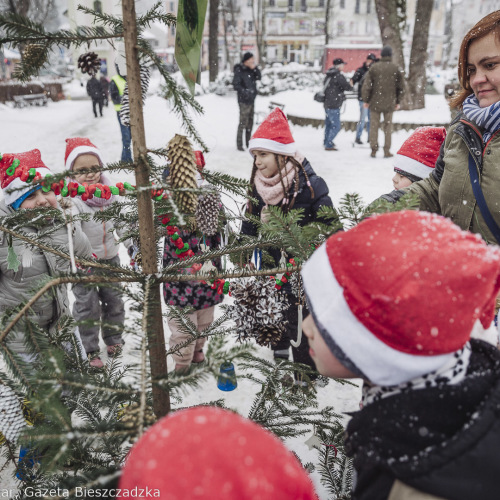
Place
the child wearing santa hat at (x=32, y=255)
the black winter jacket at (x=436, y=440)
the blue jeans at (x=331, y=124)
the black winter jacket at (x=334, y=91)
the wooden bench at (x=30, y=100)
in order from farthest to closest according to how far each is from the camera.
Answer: the wooden bench at (x=30, y=100)
the blue jeans at (x=331, y=124)
the black winter jacket at (x=334, y=91)
the child wearing santa hat at (x=32, y=255)
the black winter jacket at (x=436, y=440)

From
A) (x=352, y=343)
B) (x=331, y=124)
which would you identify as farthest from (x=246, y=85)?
(x=352, y=343)

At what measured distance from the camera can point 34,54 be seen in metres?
1.14

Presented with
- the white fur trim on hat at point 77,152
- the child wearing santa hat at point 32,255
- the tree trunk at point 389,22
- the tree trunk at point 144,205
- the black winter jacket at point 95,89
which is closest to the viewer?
the tree trunk at point 144,205

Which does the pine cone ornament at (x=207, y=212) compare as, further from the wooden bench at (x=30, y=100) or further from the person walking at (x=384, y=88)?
the wooden bench at (x=30, y=100)

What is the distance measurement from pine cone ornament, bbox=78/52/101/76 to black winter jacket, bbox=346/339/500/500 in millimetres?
1445

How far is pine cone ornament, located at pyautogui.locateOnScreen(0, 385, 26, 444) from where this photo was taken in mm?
1281

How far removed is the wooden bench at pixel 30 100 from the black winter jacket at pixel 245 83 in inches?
500

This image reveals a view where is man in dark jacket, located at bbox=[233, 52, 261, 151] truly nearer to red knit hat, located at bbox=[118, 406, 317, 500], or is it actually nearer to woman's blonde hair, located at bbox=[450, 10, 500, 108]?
woman's blonde hair, located at bbox=[450, 10, 500, 108]

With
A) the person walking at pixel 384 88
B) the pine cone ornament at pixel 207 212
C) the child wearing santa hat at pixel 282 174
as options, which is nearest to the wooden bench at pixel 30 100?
the person walking at pixel 384 88

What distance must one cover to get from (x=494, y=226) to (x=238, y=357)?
1.31 m

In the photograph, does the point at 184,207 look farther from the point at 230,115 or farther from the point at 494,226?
the point at 230,115

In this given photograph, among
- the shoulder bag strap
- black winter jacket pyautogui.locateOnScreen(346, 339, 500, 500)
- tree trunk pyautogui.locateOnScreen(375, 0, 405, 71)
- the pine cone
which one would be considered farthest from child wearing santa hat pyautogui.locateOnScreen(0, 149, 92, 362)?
tree trunk pyautogui.locateOnScreen(375, 0, 405, 71)

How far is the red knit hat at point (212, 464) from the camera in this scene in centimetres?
54

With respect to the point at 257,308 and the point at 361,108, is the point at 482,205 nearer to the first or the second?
the point at 257,308
